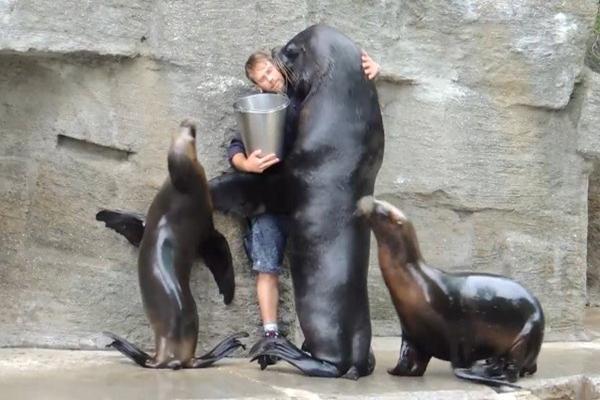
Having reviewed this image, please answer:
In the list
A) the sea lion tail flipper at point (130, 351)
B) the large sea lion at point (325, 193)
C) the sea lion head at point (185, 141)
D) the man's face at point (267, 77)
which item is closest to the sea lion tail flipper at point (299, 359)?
the large sea lion at point (325, 193)

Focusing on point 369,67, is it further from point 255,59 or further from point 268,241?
point 268,241

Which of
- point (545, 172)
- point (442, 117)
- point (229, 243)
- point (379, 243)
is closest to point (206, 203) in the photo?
point (229, 243)

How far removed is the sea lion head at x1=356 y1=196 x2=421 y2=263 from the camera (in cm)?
447

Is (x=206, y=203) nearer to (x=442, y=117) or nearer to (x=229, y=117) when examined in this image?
(x=229, y=117)

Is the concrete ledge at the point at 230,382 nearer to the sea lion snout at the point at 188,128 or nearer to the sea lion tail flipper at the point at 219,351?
the sea lion tail flipper at the point at 219,351

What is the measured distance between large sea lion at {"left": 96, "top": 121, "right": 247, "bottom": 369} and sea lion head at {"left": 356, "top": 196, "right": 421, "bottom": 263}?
2.44 feet

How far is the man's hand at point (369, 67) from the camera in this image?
16.3 feet

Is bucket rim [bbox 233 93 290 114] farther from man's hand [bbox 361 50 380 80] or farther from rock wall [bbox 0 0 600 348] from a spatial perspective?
man's hand [bbox 361 50 380 80]

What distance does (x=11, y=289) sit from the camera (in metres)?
5.02

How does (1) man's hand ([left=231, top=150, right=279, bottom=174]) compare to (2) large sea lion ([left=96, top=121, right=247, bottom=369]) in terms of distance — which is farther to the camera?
(1) man's hand ([left=231, top=150, right=279, bottom=174])

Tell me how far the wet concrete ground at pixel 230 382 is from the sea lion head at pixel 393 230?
49cm

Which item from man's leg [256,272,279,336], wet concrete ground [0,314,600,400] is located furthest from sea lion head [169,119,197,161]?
wet concrete ground [0,314,600,400]

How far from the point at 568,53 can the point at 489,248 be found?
1.02 meters

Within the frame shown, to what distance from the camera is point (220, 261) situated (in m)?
5.00
